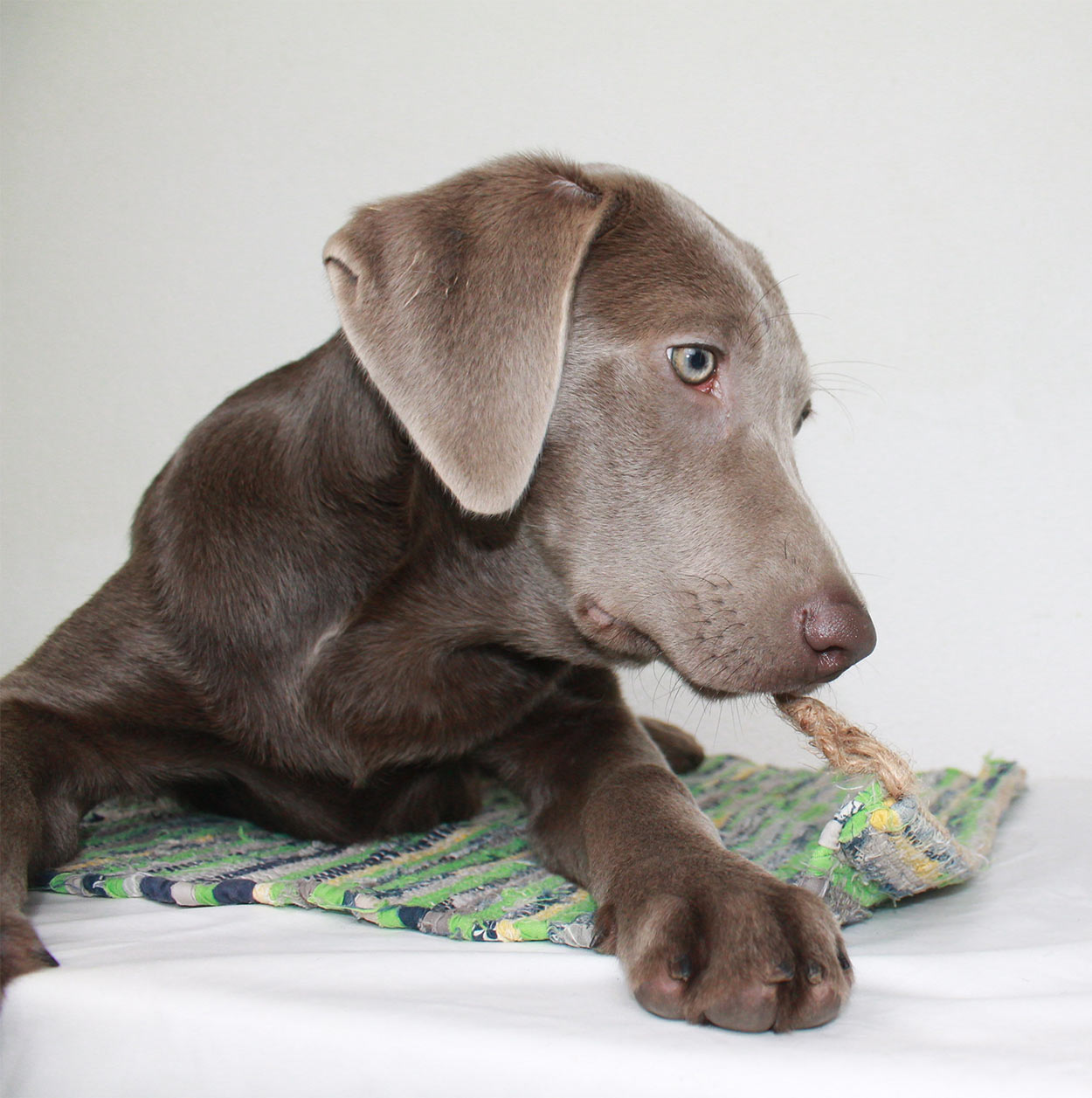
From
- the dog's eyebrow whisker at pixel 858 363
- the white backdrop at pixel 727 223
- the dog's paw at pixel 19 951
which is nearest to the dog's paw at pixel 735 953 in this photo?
the dog's paw at pixel 19 951

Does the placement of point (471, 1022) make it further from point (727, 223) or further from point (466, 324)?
point (727, 223)

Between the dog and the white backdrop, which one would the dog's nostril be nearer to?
the dog

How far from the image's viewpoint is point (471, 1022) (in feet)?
3.13

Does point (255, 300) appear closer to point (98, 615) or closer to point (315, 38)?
point (315, 38)

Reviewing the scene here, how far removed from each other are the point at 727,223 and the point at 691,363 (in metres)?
1.70

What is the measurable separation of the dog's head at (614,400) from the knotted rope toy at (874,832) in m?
0.09

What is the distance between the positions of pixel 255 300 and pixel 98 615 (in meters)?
1.92

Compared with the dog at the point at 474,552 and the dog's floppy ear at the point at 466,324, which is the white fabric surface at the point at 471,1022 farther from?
the dog's floppy ear at the point at 466,324

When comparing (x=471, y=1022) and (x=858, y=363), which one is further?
(x=858, y=363)

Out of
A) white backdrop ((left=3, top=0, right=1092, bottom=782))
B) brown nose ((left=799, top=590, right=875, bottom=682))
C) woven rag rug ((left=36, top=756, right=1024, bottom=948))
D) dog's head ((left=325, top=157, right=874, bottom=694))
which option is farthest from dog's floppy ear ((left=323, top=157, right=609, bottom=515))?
white backdrop ((left=3, top=0, right=1092, bottom=782))

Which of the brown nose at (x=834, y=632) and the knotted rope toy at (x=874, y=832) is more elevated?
the brown nose at (x=834, y=632)

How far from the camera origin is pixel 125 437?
3.40 m

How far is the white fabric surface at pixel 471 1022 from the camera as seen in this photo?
0.88 metres

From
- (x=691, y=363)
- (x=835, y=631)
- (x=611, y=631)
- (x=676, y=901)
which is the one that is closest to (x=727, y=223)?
(x=691, y=363)
